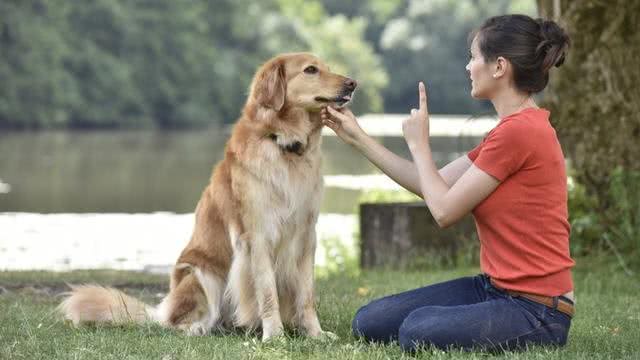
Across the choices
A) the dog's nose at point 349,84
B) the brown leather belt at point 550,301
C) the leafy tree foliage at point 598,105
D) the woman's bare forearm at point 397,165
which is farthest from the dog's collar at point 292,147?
the leafy tree foliage at point 598,105

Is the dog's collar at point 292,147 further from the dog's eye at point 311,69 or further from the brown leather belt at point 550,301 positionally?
the brown leather belt at point 550,301

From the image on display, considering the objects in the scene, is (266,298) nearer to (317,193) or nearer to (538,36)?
(317,193)

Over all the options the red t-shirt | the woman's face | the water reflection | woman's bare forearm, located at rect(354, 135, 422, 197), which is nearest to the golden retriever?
woman's bare forearm, located at rect(354, 135, 422, 197)

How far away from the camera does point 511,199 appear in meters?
4.25

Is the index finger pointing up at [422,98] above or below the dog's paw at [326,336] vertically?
above

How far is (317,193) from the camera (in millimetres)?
5203

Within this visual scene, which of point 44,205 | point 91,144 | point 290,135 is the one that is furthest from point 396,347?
point 91,144

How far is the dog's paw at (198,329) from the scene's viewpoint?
527 cm

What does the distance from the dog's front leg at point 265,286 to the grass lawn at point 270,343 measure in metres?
0.13

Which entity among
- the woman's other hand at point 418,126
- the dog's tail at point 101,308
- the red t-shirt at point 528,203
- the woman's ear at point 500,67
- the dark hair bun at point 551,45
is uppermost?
the dark hair bun at point 551,45

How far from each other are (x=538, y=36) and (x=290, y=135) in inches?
55.4

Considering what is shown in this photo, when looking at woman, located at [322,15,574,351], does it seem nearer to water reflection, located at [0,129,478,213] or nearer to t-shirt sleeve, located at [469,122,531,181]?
t-shirt sleeve, located at [469,122,531,181]

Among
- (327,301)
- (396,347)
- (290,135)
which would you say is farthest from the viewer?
(327,301)

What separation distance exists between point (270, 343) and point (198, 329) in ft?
2.06
